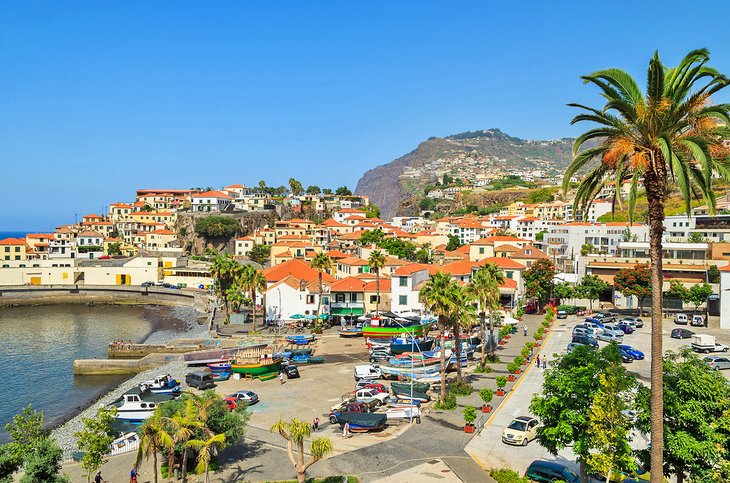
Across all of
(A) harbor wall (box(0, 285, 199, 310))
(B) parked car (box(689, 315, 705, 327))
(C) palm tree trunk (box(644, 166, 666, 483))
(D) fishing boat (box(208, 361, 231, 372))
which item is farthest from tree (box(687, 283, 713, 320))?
(A) harbor wall (box(0, 285, 199, 310))

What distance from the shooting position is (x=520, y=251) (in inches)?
3290

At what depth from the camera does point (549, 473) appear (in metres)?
21.2

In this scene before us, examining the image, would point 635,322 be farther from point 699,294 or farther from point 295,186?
point 295,186

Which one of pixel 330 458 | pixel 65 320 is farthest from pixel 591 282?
pixel 65 320

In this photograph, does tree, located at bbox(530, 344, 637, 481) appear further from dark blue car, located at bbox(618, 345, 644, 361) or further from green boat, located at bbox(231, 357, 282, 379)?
dark blue car, located at bbox(618, 345, 644, 361)

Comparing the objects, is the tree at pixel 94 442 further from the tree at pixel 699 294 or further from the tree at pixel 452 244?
the tree at pixel 452 244

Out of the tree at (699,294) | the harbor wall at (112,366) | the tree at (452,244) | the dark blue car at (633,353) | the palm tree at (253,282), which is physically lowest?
the harbor wall at (112,366)

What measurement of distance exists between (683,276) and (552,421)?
200 ft

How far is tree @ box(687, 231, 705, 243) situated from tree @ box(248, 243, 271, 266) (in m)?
83.5

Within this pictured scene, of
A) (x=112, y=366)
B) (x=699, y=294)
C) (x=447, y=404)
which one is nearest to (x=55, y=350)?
(x=112, y=366)

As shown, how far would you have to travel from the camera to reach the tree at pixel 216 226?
5586 inches

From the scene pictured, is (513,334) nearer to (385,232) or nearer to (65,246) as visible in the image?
(385,232)

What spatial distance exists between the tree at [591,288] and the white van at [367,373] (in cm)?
3924

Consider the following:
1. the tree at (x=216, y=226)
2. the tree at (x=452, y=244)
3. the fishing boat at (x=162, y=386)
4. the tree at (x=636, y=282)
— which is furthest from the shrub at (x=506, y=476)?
the tree at (x=216, y=226)
